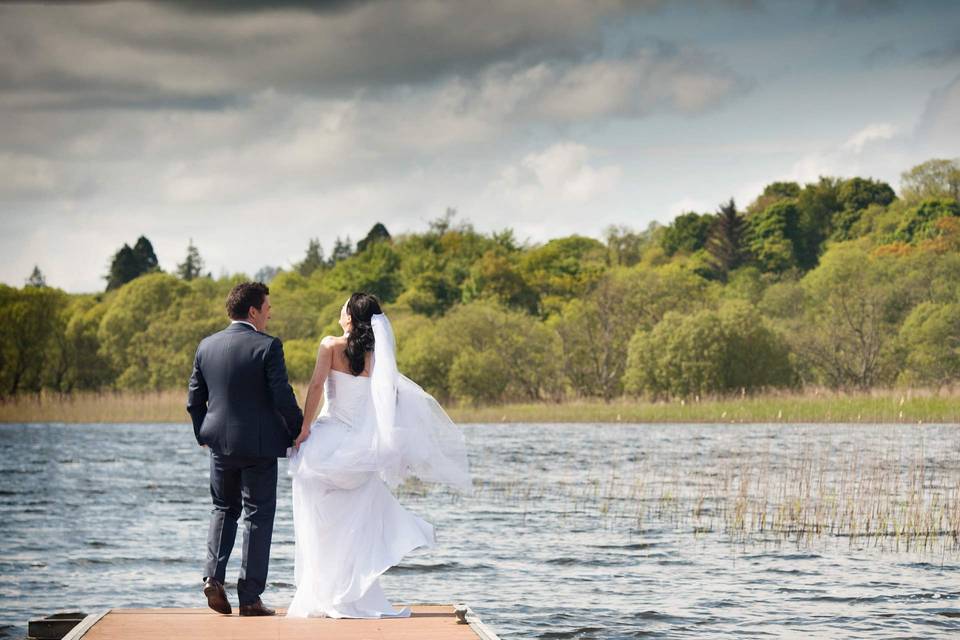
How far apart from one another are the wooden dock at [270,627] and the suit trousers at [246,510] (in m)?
0.30

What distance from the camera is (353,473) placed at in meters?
8.23

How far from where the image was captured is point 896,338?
57.1 metres

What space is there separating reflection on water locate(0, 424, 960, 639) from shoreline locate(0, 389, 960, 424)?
8616 millimetres

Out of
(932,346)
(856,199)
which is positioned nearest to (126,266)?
(856,199)

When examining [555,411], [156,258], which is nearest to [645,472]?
[555,411]

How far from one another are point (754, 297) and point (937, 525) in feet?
175

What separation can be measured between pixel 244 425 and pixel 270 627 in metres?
1.17

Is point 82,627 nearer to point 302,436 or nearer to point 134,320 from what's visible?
point 302,436

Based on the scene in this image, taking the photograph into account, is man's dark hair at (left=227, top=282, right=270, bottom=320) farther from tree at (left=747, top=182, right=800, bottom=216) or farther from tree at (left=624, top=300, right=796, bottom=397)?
tree at (left=747, top=182, right=800, bottom=216)

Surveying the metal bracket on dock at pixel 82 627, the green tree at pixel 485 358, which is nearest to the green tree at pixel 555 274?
the green tree at pixel 485 358

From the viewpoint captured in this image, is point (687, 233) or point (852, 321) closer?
point (852, 321)

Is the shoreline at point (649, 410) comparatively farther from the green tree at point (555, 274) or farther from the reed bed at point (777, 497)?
the green tree at point (555, 274)

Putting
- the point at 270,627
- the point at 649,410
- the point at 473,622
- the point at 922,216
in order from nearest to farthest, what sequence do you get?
the point at 270,627 < the point at 473,622 < the point at 649,410 < the point at 922,216

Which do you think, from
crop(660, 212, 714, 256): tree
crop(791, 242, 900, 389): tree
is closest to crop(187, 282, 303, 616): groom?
crop(791, 242, 900, 389): tree
